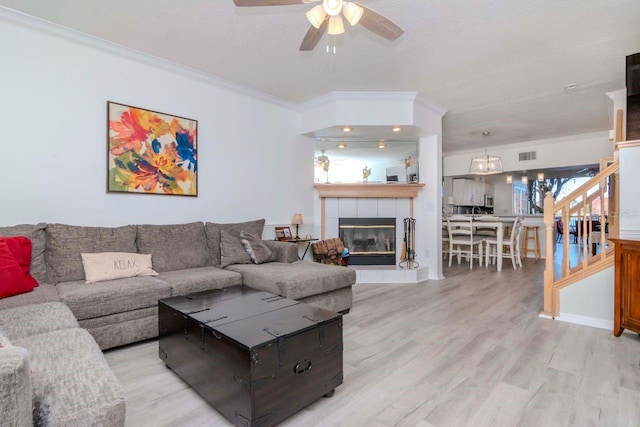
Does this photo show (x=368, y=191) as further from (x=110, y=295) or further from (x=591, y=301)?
(x=110, y=295)

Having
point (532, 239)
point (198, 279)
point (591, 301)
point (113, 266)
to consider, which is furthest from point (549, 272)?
point (532, 239)

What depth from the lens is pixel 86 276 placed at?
2564 millimetres

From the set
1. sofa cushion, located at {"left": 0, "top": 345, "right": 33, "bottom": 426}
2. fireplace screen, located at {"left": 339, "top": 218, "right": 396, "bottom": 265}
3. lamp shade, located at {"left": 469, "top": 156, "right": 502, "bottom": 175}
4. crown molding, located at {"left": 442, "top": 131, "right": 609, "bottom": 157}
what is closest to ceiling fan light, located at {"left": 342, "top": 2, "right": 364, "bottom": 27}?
sofa cushion, located at {"left": 0, "top": 345, "right": 33, "bottom": 426}

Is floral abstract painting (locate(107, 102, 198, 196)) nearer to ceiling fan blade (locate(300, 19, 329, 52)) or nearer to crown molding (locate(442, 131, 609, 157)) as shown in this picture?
ceiling fan blade (locate(300, 19, 329, 52))

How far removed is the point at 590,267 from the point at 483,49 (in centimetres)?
231

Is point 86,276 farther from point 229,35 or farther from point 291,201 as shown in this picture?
point 291,201

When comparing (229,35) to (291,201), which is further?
(291,201)

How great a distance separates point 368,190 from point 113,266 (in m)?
3.58

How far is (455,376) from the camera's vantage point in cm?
200

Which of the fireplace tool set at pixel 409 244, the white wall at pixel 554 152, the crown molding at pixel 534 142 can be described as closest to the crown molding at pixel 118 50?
the fireplace tool set at pixel 409 244

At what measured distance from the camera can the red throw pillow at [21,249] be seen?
2.31m

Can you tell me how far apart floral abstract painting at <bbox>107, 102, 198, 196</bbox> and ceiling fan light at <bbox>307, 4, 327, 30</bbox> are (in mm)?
2186

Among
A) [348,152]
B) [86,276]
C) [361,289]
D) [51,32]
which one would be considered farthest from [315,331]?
[348,152]

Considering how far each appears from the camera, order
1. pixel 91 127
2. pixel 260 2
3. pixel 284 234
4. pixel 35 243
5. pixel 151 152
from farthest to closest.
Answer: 1. pixel 284 234
2. pixel 151 152
3. pixel 91 127
4. pixel 35 243
5. pixel 260 2
